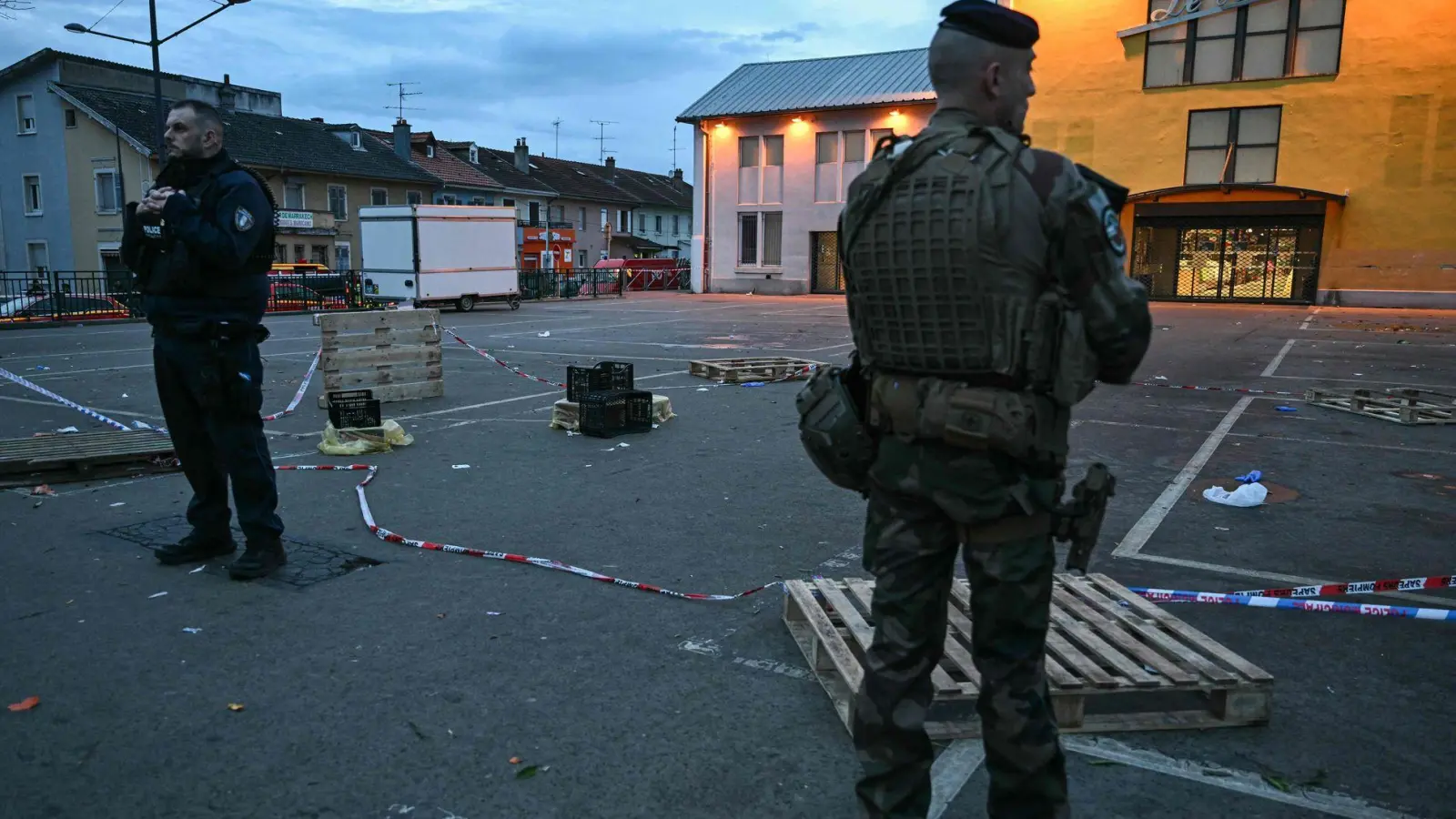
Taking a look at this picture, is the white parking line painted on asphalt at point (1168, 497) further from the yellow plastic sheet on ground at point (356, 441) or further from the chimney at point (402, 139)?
the chimney at point (402, 139)

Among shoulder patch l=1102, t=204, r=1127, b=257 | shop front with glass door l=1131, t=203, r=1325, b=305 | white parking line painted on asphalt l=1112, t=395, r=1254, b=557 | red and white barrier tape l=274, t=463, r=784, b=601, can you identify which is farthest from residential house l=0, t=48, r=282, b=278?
shoulder patch l=1102, t=204, r=1127, b=257

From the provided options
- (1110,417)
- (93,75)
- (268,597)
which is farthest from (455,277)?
(93,75)

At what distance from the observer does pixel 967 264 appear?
2473mm

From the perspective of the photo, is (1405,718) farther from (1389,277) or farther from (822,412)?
(1389,277)

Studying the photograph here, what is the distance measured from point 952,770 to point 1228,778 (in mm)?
878

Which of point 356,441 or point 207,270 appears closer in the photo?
point 207,270

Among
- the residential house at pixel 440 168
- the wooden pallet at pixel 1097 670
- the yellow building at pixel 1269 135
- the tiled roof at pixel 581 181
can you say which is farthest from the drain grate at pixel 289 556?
the tiled roof at pixel 581 181

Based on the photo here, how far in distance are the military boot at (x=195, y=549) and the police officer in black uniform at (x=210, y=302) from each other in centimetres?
29

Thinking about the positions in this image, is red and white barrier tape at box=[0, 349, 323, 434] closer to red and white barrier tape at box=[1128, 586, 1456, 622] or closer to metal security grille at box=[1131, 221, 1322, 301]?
red and white barrier tape at box=[1128, 586, 1456, 622]

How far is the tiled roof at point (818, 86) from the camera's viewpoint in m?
39.5

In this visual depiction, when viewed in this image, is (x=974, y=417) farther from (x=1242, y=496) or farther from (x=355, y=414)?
(x=355, y=414)

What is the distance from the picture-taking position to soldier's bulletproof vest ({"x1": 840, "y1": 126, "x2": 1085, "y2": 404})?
2447 mm

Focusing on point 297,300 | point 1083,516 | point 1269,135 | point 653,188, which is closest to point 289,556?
point 1083,516

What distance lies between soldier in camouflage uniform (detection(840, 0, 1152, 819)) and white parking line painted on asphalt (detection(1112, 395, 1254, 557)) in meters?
3.37
